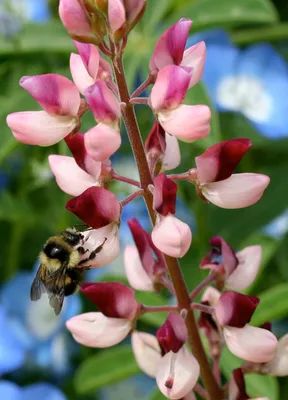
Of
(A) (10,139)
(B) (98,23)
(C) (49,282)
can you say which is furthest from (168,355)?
(A) (10,139)

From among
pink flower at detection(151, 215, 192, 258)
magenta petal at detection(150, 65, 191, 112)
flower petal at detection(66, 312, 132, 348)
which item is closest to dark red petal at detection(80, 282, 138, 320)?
flower petal at detection(66, 312, 132, 348)

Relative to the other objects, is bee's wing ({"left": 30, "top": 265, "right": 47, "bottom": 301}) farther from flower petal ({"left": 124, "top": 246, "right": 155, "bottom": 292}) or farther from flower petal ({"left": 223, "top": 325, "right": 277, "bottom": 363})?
flower petal ({"left": 223, "top": 325, "right": 277, "bottom": 363})

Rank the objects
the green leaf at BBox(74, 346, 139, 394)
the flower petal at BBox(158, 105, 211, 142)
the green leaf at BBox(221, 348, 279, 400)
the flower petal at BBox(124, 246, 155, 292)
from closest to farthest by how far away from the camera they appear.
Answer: the flower petal at BBox(158, 105, 211, 142) → the flower petal at BBox(124, 246, 155, 292) → the green leaf at BBox(221, 348, 279, 400) → the green leaf at BBox(74, 346, 139, 394)

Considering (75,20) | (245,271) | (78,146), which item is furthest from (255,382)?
(75,20)

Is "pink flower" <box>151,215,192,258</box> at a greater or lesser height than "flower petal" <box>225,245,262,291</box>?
greater

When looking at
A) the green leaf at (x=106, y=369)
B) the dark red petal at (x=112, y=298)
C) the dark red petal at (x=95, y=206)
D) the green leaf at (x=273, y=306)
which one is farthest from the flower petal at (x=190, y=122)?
the green leaf at (x=106, y=369)
